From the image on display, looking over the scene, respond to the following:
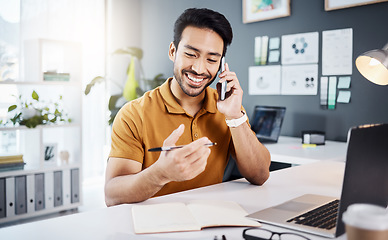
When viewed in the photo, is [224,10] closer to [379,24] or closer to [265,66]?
[265,66]

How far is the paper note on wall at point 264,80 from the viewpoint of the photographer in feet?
10.8

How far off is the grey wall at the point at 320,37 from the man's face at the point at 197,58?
1.59 m

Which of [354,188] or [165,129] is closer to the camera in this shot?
[354,188]

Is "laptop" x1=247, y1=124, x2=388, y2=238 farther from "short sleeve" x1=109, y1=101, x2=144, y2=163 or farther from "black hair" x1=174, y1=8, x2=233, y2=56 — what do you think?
"black hair" x1=174, y1=8, x2=233, y2=56

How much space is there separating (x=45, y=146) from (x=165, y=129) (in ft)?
7.19

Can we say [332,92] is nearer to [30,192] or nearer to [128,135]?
[128,135]

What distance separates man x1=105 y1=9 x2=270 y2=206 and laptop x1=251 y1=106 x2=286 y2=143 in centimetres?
120

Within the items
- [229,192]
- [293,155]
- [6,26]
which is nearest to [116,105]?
[6,26]

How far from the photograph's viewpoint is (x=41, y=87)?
382 cm

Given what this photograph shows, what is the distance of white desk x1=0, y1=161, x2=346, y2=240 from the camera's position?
0.93 metres

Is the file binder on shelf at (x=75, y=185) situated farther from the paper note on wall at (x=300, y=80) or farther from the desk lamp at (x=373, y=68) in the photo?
the desk lamp at (x=373, y=68)

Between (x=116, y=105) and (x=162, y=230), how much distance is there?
142 inches

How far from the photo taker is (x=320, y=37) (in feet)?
9.86

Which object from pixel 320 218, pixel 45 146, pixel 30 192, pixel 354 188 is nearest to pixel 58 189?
pixel 30 192
